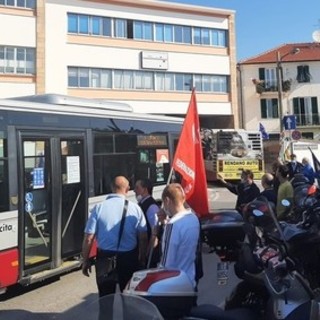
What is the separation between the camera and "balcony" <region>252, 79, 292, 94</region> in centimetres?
5231

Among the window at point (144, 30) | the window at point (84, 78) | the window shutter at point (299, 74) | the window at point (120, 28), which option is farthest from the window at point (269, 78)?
the window at point (84, 78)

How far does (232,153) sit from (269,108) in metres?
25.7

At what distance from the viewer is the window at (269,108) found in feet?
172

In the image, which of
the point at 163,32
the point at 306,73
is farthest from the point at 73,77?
the point at 306,73

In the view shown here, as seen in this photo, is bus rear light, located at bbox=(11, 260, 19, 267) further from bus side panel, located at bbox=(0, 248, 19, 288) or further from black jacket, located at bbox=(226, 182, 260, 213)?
black jacket, located at bbox=(226, 182, 260, 213)

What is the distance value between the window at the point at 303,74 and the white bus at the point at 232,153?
2673 centimetres

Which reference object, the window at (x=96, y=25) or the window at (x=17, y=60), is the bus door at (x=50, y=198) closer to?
the window at (x=17, y=60)

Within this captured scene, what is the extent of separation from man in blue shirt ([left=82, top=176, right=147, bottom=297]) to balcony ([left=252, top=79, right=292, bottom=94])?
48664 millimetres

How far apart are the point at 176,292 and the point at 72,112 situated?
18.0ft

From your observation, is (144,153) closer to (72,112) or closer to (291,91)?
(72,112)

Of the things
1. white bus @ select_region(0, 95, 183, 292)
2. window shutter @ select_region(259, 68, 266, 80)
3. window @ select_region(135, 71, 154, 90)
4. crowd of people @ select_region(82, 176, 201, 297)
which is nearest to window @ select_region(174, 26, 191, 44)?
window @ select_region(135, 71, 154, 90)

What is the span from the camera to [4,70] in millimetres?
33156

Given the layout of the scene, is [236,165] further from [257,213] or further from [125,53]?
[257,213]

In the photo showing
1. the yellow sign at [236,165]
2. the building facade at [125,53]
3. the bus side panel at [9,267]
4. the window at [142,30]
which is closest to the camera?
the bus side panel at [9,267]
